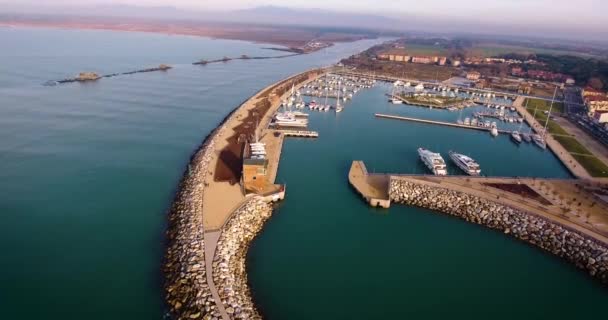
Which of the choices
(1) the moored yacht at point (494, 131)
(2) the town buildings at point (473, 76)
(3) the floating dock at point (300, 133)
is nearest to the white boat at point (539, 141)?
(1) the moored yacht at point (494, 131)

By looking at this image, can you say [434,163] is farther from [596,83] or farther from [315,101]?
[596,83]

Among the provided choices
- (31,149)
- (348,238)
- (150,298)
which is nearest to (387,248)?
(348,238)

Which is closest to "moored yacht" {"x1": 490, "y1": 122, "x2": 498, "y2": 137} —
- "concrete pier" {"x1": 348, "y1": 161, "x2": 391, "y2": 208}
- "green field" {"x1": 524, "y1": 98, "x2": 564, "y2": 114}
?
"green field" {"x1": 524, "y1": 98, "x2": 564, "y2": 114}

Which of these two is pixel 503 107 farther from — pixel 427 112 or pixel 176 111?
pixel 176 111

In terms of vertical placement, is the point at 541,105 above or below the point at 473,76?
below

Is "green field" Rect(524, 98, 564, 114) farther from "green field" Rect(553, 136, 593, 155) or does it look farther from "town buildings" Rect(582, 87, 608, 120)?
"green field" Rect(553, 136, 593, 155)

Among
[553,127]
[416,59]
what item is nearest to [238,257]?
[553,127]
